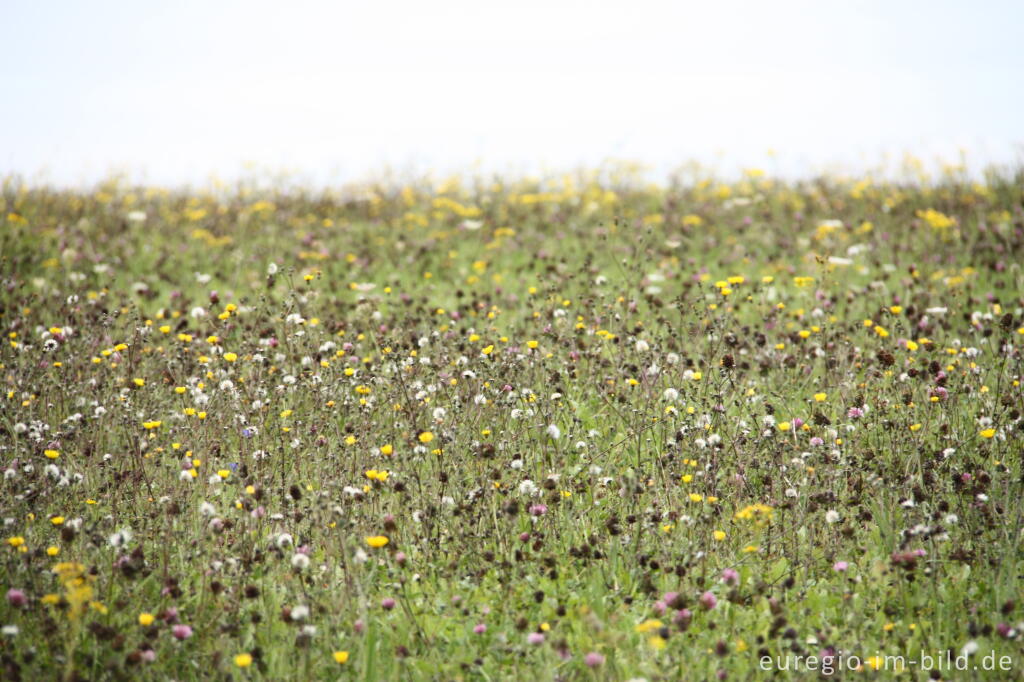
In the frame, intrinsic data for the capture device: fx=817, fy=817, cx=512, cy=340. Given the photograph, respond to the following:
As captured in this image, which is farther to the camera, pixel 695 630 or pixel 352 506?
pixel 352 506

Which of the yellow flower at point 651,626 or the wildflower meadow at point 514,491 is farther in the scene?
the wildflower meadow at point 514,491

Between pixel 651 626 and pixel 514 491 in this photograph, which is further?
pixel 514 491

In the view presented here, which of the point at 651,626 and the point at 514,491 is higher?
the point at 514,491

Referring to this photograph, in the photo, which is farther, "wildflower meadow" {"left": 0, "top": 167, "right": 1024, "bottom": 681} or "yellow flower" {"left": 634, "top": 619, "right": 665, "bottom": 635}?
"wildflower meadow" {"left": 0, "top": 167, "right": 1024, "bottom": 681}

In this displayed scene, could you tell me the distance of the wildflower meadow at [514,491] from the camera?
332cm

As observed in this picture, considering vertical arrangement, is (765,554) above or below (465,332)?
below

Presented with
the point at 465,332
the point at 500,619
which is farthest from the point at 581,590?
the point at 465,332

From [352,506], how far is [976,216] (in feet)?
34.9

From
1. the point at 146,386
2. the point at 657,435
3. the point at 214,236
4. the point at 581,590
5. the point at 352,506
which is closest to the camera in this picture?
the point at 581,590

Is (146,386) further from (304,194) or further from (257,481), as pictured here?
(304,194)

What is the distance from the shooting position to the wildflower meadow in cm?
332

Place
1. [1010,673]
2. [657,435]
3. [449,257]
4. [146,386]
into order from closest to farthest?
1. [1010,673]
2. [657,435]
3. [146,386]
4. [449,257]

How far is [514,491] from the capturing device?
4.46m

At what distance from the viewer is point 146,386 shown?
5.64 m
